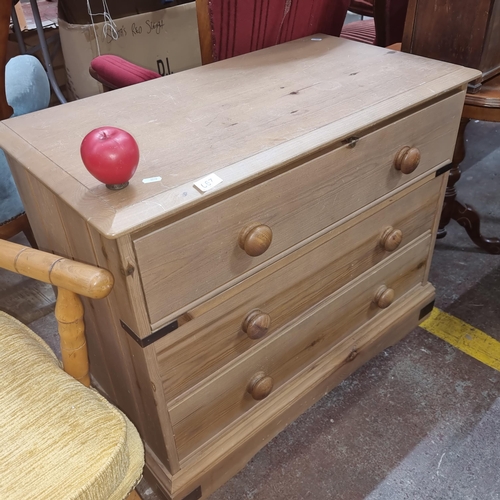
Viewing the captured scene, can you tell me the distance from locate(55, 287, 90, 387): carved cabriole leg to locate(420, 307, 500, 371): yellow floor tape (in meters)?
1.10

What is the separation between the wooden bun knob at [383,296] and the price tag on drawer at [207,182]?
0.71 m

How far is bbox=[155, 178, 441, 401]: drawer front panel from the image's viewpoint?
0.95 meters

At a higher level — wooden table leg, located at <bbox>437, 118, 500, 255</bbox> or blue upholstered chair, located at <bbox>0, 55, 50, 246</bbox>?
blue upholstered chair, located at <bbox>0, 55, 50, 246</bbox>

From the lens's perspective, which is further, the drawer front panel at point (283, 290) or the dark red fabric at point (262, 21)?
the dark red fabric at point (262, 21)

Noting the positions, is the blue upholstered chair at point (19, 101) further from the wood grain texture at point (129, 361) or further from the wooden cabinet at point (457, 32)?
the wooden cabinet at point (457, 32)

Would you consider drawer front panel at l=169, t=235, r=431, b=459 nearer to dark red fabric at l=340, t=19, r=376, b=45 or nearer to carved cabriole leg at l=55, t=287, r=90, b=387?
carved cabriole leg at l=55, t=287, r=90, b=387

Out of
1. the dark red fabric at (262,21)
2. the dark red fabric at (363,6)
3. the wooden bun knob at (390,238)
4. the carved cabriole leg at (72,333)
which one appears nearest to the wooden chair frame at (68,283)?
the carved cabriole leg at (72,333)

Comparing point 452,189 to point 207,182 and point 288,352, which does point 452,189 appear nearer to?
point 288,352

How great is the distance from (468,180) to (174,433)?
181 cm

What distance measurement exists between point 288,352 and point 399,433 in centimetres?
40

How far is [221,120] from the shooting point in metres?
0.98

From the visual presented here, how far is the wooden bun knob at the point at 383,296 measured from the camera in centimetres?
136

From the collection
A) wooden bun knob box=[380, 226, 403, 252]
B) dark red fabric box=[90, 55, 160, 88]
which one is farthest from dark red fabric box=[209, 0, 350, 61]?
wooden bun knob box=[380, 226, 403, 252]

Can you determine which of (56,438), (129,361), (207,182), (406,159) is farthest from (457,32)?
(56,438)
